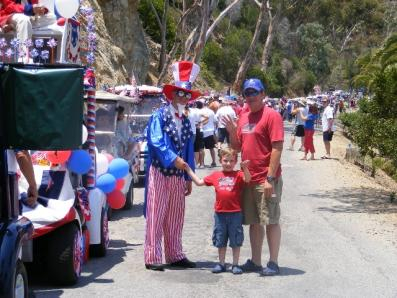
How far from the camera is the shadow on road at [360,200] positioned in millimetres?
13586

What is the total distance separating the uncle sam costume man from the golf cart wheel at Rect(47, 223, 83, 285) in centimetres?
107

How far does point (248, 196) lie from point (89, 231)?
6.08 ft

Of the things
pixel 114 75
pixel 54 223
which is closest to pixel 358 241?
pixel 54 223

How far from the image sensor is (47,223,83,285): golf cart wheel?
7105 mm

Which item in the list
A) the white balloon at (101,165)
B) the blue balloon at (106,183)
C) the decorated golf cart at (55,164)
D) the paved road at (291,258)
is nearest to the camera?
the decorated golf cart at (55,164)

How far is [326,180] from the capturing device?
1811cm

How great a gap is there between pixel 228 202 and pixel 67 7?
3007mm

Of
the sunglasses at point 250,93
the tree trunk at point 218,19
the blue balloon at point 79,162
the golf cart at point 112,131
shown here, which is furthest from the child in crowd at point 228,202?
the tree trunk at point 218,19

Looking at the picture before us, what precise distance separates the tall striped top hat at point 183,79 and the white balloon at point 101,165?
1690 mm

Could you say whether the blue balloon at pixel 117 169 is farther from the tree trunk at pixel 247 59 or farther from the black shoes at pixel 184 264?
the tree trunk at pixel 247 59

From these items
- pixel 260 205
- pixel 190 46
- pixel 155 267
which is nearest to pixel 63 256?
pixel 155 267

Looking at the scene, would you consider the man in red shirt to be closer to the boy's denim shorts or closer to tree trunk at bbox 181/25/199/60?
the boy's denim shorts

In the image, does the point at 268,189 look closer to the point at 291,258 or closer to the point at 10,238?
the point at 291,258

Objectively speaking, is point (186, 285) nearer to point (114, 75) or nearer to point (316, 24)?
point (114, 75)
